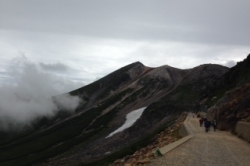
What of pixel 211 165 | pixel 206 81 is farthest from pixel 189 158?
pixel 206 81

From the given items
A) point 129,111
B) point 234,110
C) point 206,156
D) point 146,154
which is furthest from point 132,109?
point 206,156

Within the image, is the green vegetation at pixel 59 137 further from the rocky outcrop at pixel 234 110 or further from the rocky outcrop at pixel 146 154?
the rocky outcrop at pixel 146 154

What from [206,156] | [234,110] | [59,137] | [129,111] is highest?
[129,111]

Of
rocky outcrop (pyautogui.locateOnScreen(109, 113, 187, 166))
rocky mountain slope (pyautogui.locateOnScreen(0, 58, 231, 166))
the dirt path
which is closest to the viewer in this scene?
the dirt path

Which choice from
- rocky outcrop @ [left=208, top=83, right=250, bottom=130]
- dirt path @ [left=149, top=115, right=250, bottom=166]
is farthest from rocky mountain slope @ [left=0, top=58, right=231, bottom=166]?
dirt path @ [left=149, top=115, right=250, bottom=166]

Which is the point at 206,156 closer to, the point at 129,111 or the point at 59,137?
the point at 129,111

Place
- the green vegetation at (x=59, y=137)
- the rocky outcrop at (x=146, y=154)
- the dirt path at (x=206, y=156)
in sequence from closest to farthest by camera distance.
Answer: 1. the dirt path at (x=206, y=156)
2. the rocky outcrop at (x=146, y=154)
3. the green vegetation at (x=59, y=137)

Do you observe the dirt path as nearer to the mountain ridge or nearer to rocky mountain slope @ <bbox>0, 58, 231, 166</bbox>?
the mountain ridge

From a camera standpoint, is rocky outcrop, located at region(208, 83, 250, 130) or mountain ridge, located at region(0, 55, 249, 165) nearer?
rocky outcrop, located at region(208, 83, 250, 130)

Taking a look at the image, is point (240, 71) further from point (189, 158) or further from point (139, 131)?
point (189, 158)

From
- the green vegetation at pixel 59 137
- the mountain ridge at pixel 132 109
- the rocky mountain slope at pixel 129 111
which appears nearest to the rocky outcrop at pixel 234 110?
A: the mountain ridge at pixel 132 109

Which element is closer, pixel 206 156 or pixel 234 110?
pixel 206 156

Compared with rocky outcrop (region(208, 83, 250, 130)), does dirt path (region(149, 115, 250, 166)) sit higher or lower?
lower

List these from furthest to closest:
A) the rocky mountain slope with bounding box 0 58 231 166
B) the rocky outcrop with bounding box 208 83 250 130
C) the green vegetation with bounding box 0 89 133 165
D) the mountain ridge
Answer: the green vegetation with bounding box 0 89 133 165, the rocky mountain slope with bounding box 0 58 231 166, the mountain ridge, the rocky outcrop with bounding box 208 83 250 130
